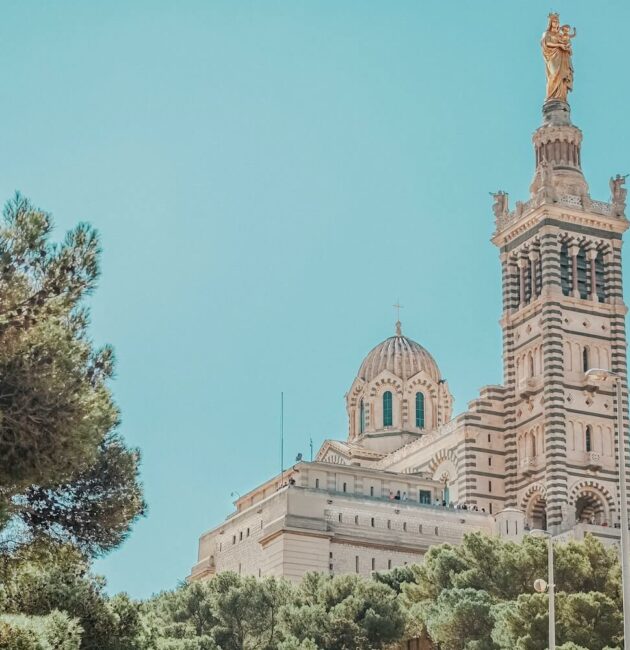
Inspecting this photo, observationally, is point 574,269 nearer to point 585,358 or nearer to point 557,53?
point 585,358

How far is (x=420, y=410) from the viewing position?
10000cm

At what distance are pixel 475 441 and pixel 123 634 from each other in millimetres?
50672

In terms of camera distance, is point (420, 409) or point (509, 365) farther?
point (420, 409)

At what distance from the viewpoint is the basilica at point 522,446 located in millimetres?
75750

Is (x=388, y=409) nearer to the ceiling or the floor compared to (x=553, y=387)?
nearer to the ceiling

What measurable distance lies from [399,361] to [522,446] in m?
16.8

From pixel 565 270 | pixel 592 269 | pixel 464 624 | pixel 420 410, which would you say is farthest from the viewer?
pixel 420 410

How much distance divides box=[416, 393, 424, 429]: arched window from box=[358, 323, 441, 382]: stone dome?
4.74 ft

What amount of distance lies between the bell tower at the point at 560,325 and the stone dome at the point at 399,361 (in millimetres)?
12028

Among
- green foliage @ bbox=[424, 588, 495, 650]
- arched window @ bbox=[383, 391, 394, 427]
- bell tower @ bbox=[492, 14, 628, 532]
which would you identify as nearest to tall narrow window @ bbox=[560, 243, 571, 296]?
bell tower @ bbox=[492, 14, 628, 532]

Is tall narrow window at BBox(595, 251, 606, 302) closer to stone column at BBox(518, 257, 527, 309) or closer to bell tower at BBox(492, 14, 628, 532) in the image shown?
bell tower at BBox(492, 14, 628, 532)

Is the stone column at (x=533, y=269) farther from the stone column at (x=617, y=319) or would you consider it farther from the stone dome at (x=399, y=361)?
the stone dome at (x=399, y=361)

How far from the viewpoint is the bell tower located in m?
82.9

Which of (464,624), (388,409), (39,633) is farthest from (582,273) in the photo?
(39,633)
